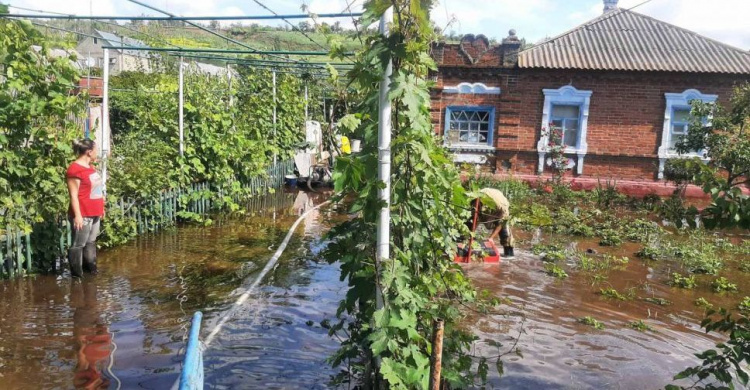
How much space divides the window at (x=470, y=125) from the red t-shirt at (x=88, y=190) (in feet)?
39.7

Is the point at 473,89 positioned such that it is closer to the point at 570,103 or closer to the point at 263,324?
the point at 570,103

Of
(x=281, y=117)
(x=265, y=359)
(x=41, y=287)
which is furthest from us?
(x=281, y=117)

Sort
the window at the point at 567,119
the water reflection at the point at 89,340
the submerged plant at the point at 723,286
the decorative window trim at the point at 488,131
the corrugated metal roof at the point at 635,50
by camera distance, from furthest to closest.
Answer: the decorative window trim at the point at 488,131 → the window at the point at 567,119 → the corrugated metal roof at the point at 635,50 → the submerged plant at the point at 723,286 → the water reflection at the point at 89,340

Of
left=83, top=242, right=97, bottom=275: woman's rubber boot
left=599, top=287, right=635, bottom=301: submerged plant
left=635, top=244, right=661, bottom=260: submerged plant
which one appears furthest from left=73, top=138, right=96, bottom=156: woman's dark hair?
left=635, top=244, right=661, bottom=260: submerged plant

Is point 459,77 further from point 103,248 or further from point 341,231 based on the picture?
point 341,231

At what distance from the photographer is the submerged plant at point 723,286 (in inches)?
310

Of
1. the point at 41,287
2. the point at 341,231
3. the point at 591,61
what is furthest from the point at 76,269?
the point at 591,61

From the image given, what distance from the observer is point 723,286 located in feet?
25.9

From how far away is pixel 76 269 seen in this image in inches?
267

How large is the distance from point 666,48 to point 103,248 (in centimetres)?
1702

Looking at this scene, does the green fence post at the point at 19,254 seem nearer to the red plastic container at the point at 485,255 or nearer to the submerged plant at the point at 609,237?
the red plastic container at the point at 485,255

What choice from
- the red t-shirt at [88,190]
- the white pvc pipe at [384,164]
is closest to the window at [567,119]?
the red t-shirt at [88,190]

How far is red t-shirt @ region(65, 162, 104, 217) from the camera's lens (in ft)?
21.3

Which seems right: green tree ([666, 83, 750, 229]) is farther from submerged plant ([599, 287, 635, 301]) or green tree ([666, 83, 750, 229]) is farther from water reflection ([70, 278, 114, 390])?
water reflection ([70, 278, 114, 390])
